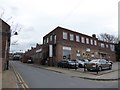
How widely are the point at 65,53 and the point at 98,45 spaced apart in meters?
15.8

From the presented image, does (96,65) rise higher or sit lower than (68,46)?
lower

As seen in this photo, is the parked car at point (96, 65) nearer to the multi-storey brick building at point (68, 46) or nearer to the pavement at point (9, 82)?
the pavement at point (9, 82)

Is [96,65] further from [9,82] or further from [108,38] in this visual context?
[108,38]

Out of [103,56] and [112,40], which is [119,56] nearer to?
[103,56]

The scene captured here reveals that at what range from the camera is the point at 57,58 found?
132 feet

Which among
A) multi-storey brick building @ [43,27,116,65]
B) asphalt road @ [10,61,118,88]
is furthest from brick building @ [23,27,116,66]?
asphalt road @ [10,61,118,88]

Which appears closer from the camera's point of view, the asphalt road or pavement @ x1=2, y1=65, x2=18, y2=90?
pavement @ x1=2, y1=65, x2=18, y2=90

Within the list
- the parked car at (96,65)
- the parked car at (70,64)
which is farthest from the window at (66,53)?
the parked car at (96,65)

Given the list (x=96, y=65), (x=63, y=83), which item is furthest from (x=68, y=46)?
(x=63, y=83)

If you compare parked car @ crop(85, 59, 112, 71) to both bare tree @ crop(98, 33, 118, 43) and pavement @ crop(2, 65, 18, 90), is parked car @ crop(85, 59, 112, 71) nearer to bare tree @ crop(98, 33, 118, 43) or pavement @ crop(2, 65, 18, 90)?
pavement @ crop(2, 65, 18, 90)

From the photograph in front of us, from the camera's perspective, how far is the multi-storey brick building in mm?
41150

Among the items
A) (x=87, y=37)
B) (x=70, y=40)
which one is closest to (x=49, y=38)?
(x=70, y=40)

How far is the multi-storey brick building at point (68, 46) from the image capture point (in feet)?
135

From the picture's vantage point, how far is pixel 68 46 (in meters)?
42.5
